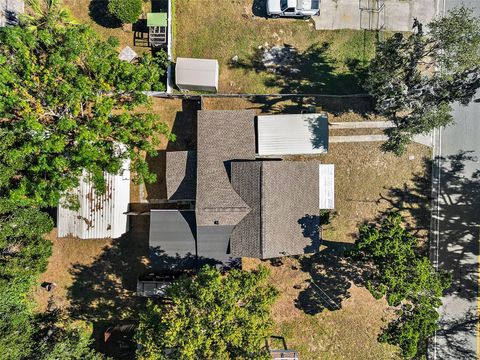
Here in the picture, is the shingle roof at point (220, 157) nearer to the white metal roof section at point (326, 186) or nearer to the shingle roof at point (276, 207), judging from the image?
the shingle roof at point (276, 207)

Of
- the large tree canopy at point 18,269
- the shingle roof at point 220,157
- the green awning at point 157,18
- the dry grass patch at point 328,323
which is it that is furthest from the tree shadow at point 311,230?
the large tree canopy at point 18,269

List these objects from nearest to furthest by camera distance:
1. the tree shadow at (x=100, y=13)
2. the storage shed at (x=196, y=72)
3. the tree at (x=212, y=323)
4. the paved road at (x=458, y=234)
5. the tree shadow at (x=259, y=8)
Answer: the tree at (x=212, y=323) < the storage shed at (x=196, y=72) < the paved road at (x=458, y=234) < the tree shadow at (x=259, y=8) < the tree shadow at (x=100, y=13)

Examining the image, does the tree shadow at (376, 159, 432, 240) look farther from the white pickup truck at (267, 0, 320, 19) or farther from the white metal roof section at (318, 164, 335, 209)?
the white pickup truck at (267, 0, 320, 19)

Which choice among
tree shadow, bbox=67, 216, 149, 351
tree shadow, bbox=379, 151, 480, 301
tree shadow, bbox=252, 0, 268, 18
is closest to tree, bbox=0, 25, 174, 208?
tree shadow, bbox=67, 216, 149, 351

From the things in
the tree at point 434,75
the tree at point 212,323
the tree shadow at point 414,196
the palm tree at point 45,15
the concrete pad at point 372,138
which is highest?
the palm tree at point 45,15

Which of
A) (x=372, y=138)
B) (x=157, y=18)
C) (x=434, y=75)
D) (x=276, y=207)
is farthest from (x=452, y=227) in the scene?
(x=157, y=18)

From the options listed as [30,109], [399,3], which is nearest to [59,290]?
[30,109]
